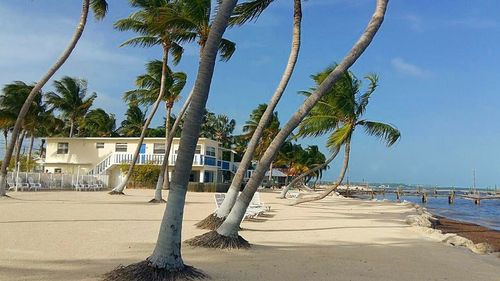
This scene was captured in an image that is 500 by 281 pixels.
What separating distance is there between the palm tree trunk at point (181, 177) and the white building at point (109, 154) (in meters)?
34.6

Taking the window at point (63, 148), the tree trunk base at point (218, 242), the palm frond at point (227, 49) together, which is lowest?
the tree trunk base at point (218, 242)

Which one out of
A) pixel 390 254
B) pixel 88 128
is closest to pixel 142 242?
pixel 390 254

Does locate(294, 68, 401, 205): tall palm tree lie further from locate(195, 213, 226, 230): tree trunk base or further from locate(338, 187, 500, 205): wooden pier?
locate(338, 187, 500, 205): wooden pier

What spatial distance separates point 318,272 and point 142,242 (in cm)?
369

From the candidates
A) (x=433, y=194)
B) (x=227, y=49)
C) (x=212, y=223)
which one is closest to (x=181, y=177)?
(x=212, y=223)

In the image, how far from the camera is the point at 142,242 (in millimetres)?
9094

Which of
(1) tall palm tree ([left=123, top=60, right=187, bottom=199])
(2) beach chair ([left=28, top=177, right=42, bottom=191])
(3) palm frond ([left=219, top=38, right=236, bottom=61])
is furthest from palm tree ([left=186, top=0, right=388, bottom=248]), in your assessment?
(2) beach chair ([left=28, top=177, right=42, bottom=191])

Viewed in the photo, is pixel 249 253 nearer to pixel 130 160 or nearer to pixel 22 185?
pixel 22 185

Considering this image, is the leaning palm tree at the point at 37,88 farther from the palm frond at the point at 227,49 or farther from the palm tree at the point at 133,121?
the palm tree at the point at 133,121

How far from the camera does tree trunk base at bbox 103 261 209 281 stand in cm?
572

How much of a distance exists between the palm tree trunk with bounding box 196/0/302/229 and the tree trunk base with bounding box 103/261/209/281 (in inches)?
207

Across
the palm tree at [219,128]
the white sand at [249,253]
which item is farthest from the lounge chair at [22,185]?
the palm tree at [219,128]

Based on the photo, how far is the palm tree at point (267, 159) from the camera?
8.64 m

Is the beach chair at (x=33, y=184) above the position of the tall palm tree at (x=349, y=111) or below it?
below
